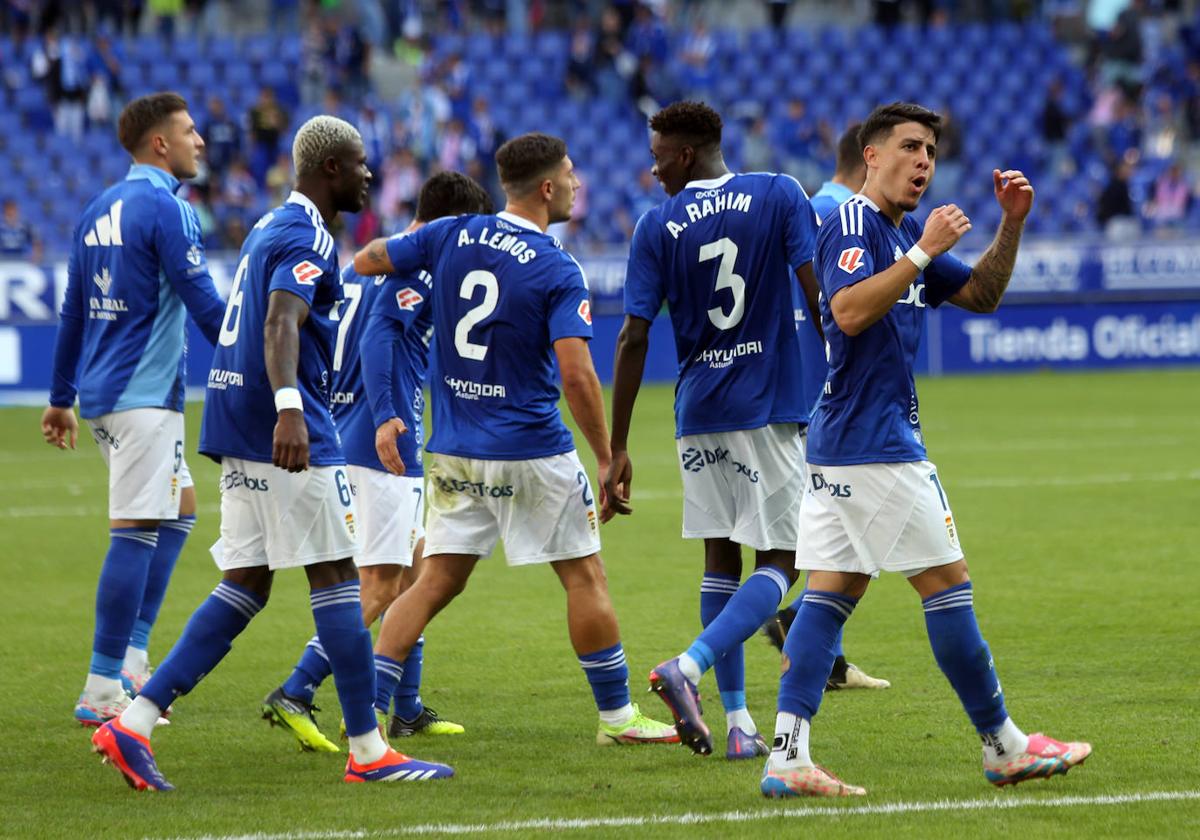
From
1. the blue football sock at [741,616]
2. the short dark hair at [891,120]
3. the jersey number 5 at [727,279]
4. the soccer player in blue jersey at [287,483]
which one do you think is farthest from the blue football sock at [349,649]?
the short dark hair at [891,120]

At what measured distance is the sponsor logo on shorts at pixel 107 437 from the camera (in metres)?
7.11

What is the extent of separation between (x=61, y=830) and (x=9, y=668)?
3.06 meters

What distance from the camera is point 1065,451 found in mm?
16516

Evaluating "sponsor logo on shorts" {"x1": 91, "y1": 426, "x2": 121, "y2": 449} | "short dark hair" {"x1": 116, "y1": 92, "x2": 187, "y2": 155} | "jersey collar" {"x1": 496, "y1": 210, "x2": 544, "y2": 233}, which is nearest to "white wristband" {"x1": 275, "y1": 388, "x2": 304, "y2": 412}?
"jersey collar" {"x1": 496, "y1": 210, "x2": 544, "y2": 233}

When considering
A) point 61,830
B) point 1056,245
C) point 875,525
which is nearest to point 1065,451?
point 1056,245

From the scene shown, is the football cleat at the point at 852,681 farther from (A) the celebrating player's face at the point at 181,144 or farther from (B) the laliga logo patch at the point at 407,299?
(A) the celebrating player's face at the point at 181,144

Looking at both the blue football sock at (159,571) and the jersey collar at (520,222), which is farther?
the blue football sock at (159,571)

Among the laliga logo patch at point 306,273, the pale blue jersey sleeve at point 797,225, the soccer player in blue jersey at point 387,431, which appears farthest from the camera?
the soccer player in blue jersey at point 387,431

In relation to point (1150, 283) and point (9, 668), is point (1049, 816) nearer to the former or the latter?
point (9, 668)

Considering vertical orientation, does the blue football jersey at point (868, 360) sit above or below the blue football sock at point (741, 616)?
above

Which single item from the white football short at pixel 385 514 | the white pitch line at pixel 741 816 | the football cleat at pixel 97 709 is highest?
the white football short at pixel 385 514

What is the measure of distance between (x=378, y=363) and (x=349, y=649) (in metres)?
1.33

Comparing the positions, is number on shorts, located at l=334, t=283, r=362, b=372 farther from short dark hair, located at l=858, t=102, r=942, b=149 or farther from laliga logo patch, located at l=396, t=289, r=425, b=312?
short dark hair, located at l=858, t=102, r=942, b=149

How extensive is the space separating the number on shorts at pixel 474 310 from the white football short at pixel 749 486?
0.84 metres
